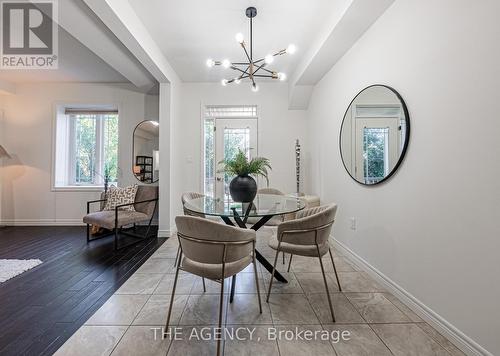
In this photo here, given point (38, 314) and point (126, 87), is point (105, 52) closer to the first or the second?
point (126, 87)

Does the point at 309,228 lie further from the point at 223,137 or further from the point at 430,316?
the point at 223,137

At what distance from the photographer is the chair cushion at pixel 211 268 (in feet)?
4.57

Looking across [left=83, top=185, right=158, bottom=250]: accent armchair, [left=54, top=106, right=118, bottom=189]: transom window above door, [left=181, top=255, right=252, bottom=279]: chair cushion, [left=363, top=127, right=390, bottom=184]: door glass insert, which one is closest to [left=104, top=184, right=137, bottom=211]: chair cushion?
[left=83, top=185, right=158, bottom=250]: accent armchair

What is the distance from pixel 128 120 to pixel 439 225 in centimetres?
467

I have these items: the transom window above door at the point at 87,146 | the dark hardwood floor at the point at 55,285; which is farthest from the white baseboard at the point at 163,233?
the transom window above door at the point at 87,146

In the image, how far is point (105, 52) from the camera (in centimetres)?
282

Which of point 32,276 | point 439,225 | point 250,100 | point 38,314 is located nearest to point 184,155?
point 250,100

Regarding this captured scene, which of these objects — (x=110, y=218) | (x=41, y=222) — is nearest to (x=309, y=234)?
(x=110, y=218)

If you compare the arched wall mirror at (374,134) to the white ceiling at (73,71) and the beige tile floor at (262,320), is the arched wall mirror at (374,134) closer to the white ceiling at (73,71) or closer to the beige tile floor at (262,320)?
the beige tile floor at (262,320)

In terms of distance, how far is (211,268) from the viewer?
142 cm

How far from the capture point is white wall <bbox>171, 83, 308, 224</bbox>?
166 inches

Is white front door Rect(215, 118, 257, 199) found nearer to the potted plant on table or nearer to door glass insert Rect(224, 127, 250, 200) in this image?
door glass insert Rect(224, 127, 250, 200)

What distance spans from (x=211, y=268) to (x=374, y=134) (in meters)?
1.95

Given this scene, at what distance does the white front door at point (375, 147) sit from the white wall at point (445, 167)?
137 millimetres
